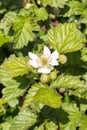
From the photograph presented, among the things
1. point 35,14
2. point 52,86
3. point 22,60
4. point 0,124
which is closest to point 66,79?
point 52,86

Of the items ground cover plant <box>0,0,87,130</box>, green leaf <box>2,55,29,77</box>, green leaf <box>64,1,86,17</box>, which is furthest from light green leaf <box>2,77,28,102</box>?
green leaf <box>64,1,86,17</box>

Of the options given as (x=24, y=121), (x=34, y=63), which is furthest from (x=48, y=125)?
(x=34, y=63)

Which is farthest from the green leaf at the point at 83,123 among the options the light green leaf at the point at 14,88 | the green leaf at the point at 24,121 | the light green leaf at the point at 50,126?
the light green leaf at the point at 14,88

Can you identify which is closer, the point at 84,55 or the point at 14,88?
the point at 14,88

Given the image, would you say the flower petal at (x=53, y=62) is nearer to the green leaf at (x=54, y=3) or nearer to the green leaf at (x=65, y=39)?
the green leaf at (x=65, y=39)

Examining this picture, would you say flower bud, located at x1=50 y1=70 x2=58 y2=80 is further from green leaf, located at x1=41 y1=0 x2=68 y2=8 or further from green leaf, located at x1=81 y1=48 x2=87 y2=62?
green leaf, located at x1=41 y1=0 x2=68 y2=8

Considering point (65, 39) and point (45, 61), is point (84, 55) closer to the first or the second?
point (65, 39)
